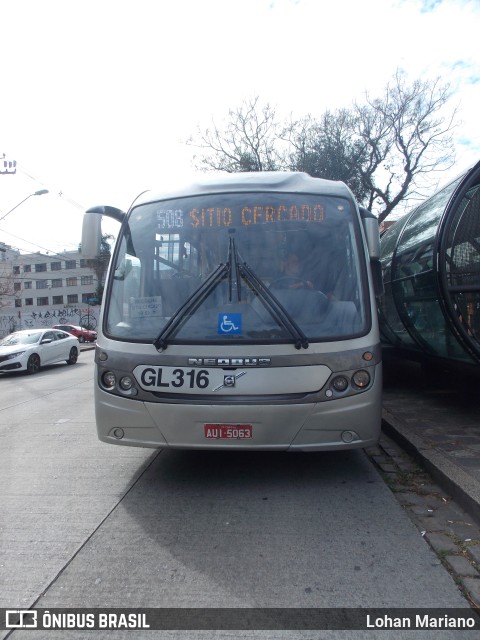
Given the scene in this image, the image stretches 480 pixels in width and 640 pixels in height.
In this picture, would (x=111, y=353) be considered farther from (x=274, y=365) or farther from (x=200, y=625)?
(x=200, y=625)

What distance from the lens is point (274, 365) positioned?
15.5 ft

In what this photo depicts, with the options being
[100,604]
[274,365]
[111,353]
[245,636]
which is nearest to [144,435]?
[111,353]

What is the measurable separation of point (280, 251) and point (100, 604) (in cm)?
323

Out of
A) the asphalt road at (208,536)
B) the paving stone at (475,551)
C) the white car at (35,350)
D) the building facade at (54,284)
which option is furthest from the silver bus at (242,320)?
the building facade at (54,284)

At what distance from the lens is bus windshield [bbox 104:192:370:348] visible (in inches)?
195

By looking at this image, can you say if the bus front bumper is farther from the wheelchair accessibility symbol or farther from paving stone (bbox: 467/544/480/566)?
paving stone (bbox: 467/544/480/566)

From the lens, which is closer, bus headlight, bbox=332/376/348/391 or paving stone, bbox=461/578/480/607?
paving stone, bbox=461/578/480/607

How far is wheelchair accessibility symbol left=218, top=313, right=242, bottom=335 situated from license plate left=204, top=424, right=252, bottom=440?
79 centimetres

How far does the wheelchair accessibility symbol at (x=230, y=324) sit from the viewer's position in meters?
Answer: 4.91

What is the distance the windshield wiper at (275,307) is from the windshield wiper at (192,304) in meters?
0.19

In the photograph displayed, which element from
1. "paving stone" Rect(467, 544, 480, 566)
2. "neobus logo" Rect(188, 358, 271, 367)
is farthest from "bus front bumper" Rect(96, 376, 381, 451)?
"paving stone" Rect(467, 544, 480, 566)

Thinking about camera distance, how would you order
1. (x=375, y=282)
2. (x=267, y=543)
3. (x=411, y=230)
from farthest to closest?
(x=411, y=230)
(x=375, y=282)
(x=267, y=543)

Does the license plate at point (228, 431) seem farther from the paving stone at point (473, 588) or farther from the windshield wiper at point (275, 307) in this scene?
the paving stone at point (473, 588)

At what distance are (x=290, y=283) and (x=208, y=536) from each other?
7.34 feet
